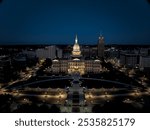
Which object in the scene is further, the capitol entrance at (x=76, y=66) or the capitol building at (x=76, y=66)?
the capitol entrance at (x=76, y=66)

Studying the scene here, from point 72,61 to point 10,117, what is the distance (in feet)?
30.5

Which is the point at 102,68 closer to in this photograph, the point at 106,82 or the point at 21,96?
the point at 106,82

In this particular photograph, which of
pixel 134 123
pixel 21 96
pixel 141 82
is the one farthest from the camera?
pixel 141 82

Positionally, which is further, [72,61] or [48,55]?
[48,55]

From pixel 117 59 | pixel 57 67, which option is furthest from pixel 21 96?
pixel 117 59

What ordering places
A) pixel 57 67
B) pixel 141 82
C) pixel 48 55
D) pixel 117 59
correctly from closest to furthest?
1. pixel 141 82
2. pixel 57 67
3. pixel 117 59
4. pixel 48 55

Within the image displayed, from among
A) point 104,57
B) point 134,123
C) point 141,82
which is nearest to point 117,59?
point 104,57

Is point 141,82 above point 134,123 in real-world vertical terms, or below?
below

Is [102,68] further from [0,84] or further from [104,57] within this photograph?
[0,84]

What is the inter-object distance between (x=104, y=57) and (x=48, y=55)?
321 centimetres

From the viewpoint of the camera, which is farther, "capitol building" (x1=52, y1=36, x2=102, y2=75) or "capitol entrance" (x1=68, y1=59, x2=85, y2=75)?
"capitol entrance" (x1=68, y1=59, x2=85, y2=75)

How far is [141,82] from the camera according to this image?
25.1 ft

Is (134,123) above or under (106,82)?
above

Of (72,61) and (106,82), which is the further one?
(72,61)
